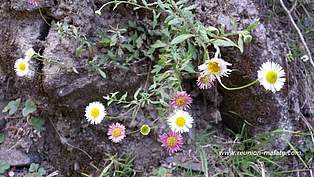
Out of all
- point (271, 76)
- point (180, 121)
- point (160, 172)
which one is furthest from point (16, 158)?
point (271, 76)

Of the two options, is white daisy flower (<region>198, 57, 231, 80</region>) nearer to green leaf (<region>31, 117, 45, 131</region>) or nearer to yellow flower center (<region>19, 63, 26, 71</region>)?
yellow flower center (<region>19, 63, 26, 71</region>)

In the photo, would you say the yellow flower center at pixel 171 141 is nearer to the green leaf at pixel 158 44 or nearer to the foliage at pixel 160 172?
the foliage at pixel 160 172

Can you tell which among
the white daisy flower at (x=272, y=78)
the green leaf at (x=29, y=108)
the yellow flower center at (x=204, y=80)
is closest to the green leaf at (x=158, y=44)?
the yellow flower center at (x=204, y=80)

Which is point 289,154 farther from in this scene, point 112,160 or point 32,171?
point 32,171

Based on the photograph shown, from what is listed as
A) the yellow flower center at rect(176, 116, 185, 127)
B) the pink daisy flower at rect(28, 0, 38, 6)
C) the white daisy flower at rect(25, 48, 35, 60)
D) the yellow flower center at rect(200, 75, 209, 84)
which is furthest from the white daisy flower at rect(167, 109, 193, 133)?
the pink daisy flower at rect(28, 0, 38, 6)

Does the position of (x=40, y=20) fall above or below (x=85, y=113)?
above

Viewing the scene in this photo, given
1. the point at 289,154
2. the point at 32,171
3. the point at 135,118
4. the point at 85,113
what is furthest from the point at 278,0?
the point at 32,171
